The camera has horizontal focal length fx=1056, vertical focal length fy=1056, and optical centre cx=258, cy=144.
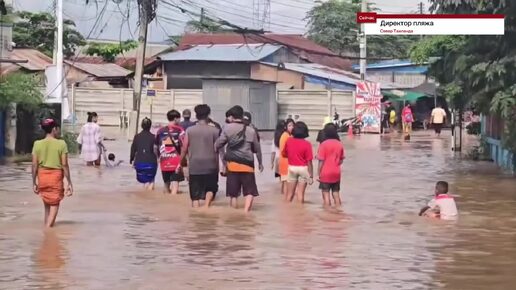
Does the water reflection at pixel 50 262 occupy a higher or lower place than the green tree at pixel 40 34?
lower

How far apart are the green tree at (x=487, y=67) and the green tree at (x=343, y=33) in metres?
47.6

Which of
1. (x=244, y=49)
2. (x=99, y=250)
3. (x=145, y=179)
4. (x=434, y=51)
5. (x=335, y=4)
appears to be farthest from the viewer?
(x=335, y=4)

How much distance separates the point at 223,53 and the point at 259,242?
131 feet

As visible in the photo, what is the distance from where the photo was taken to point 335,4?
244 ft

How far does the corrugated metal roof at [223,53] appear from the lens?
51562mm

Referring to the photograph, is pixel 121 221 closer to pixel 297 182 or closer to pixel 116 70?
pixel 297 182

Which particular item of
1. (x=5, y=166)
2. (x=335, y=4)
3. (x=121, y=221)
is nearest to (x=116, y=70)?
(x=335, y=4)

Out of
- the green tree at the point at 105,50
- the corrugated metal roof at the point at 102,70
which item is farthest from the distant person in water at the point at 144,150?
the green tree at the point at 105,50

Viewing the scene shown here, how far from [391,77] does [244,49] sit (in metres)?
13.6

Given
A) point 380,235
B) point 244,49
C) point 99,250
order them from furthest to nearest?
point 244,49 → point 380,235 → point 99,250

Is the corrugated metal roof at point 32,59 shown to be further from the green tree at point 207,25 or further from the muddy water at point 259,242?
the muddy water at point 259,242
